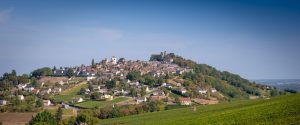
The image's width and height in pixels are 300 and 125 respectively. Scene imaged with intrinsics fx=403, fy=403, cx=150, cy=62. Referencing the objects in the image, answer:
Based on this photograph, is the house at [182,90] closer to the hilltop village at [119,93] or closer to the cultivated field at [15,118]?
the hilltop village at [119,93]

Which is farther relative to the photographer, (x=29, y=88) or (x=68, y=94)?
(x=29, y=88)

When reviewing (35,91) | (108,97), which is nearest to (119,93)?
(108,97)

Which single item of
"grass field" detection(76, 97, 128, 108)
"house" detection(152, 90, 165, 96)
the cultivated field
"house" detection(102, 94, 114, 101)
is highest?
"house" detection(152, 90, 165, 96)

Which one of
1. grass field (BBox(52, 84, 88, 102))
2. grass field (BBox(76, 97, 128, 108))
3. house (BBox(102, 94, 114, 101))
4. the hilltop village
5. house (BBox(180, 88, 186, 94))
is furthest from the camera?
house (BBox(180, 88, 186, 94))

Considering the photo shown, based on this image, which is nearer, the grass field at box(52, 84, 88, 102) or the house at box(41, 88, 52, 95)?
the grass field at box(52, 84, 88, 102)

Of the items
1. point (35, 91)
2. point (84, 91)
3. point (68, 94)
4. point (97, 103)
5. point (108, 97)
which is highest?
point (84, 91)

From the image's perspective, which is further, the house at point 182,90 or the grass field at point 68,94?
the house at point 182,90

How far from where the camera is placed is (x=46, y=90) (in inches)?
6235

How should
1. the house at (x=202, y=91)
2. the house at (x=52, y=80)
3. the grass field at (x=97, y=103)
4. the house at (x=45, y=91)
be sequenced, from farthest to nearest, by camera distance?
the house at (x=52, y=80), the house at (x=45, y=91), the house at (x=202, y=91), the grass field at (x=97, y=103)

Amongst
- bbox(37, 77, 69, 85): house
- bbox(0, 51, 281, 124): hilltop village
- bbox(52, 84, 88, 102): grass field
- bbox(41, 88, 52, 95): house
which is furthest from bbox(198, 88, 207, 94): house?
bbox(37, 77, 69, 85): house

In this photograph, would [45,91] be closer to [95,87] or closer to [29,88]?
[29,88]

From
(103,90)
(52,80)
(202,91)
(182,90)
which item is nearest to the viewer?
(182,90)


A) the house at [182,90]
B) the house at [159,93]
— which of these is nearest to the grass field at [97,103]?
the house at [159,93]

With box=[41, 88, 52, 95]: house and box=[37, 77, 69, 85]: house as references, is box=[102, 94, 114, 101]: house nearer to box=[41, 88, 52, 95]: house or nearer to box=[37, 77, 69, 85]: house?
box=[41, 88, 52, 95]: house
